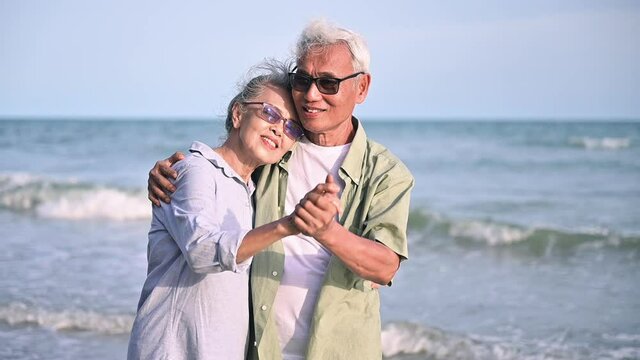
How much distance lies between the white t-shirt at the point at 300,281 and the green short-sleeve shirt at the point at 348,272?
6cm

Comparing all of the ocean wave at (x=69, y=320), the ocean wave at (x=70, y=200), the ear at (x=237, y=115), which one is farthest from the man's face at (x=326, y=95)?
the ocean wave at (x=70, y=200)

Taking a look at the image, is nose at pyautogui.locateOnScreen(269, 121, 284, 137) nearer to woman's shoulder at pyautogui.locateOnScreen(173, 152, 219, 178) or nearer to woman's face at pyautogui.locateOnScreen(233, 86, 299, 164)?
woman's face at pyautogui.locateOnScreen(233, 86, 299, 164)

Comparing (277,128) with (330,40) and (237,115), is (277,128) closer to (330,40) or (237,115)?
(237,115)

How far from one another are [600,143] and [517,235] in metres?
16.5

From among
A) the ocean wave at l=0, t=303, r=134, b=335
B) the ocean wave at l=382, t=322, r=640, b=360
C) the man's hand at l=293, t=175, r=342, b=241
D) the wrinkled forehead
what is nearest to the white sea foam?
the ocean wave at l=382, t=322, r=640, b=360

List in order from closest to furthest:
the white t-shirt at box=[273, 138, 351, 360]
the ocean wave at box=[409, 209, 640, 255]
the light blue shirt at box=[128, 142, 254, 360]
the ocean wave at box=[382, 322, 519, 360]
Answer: the light blue shirt at box=[128, 142, 254, 360]
the white t-shirt at box=[273, 138, 351, 360]
the ocean wave at box=[382, 322, 519, 360]
the ocean wave at box=[409, 209, 640, 255]

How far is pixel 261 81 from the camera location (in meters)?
3.42

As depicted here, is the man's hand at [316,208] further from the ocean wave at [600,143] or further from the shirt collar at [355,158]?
the ocean wave at [600,143]

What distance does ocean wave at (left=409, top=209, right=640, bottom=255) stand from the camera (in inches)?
483

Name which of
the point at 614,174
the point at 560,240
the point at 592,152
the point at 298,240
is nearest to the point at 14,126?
the point at 592,152

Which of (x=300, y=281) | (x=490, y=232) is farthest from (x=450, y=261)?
(x=300, y=281)

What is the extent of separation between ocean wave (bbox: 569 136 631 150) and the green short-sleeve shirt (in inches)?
999

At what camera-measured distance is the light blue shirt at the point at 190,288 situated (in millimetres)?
3010

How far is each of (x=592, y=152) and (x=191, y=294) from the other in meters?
24.7
